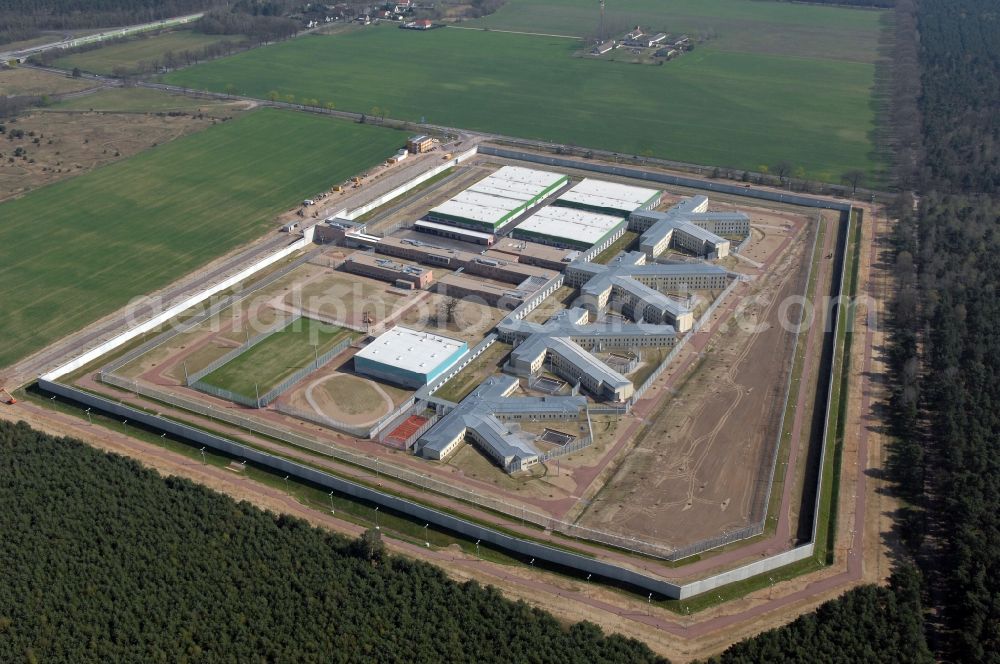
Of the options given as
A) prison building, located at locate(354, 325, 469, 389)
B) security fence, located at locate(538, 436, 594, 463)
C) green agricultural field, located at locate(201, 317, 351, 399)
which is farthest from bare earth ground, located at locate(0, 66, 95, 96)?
security fence, located at locate(538, 436, 594, 463)

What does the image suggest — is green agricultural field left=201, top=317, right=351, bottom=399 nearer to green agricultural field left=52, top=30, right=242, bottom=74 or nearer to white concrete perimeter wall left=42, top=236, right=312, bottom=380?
white concrete perimeter wall left=42, top=236, right=312, bottom=380

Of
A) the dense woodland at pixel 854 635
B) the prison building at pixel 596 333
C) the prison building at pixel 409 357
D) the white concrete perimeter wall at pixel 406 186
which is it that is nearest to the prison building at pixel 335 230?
the white concrete perimeter wall at pixel 406 186

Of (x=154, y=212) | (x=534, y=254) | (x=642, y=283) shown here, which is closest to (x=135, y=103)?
(x=154, y=212)

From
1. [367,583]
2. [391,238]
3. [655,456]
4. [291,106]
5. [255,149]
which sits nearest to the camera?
[367,583]

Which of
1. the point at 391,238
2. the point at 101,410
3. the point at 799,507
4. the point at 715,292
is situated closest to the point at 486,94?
the point at 391,238

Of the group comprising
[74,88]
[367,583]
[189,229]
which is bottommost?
[367,583]

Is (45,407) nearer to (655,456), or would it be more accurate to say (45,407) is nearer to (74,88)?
(655,456)
